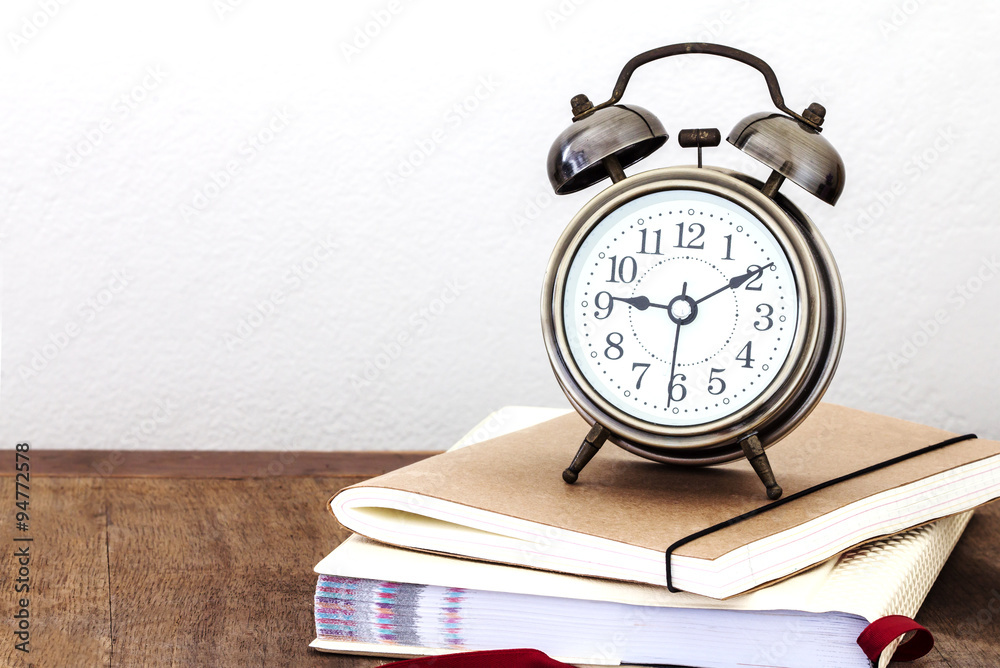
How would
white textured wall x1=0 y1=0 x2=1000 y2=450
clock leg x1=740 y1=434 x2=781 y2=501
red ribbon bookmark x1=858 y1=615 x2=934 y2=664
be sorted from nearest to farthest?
red ribbon bookmark x1=858 y1=615 x2=934 y2=664 < clock leg x1=740 y1=434 x2=781 y2=501 < white textured wall x1=0 y1=0 x2=1000 y2=450

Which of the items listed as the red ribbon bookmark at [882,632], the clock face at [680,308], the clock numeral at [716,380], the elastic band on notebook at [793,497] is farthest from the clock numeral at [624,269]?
the red ribbon bookmark at [882,632]

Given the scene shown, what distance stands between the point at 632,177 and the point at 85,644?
560mm

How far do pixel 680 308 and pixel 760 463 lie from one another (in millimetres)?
141

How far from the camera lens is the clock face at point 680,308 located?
0.76 meters

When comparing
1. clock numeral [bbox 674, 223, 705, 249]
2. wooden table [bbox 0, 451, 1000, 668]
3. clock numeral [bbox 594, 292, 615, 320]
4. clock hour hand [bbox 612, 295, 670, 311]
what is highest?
clock numeral [bbox 674, 223, 705, 249]

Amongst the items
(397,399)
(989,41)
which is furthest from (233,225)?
(989,41)

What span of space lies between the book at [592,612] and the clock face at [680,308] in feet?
0.54

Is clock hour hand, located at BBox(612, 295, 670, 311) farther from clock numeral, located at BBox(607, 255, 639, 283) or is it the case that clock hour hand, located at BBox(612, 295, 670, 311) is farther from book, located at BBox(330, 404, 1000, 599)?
book, located at BBox(330, 404, 1000, 599)

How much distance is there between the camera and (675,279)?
78cm

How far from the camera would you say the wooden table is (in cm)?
69

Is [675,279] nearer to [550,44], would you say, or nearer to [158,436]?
[550,44]

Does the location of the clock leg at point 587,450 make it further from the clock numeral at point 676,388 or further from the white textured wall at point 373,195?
the white textured wall at point 373,195

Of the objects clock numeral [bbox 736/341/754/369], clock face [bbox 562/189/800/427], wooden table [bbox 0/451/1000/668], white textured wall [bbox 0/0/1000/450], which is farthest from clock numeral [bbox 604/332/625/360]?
white textured wall [bbox 0/0/1000/450]

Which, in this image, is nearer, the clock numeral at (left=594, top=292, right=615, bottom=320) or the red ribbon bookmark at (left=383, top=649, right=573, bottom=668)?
the red ribbon bookmark at (left=383, top=649, right=573, bottom=668)
